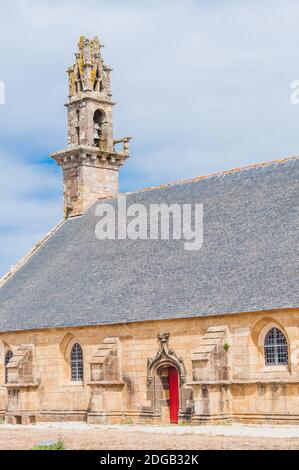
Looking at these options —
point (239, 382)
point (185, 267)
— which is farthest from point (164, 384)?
point (185, 267)

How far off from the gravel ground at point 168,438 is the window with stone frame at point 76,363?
253 inches

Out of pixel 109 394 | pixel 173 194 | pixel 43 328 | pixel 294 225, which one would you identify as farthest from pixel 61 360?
pixel 294 225

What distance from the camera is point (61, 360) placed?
130 ft

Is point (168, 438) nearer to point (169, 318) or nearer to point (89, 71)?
point (169, 318)

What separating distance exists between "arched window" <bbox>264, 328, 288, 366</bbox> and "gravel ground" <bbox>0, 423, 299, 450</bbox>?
2269 mm

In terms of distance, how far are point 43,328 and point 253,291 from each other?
10345 millimetres

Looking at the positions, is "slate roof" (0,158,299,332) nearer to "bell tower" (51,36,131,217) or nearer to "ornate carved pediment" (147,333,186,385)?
"ornate carved pediment" (147,333,186,385)

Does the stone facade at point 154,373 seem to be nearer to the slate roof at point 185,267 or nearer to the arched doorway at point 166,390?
the arched doorway at point 166,390

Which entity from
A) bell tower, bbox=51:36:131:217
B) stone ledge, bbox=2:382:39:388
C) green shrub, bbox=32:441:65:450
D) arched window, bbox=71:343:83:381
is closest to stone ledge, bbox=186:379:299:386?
arched window, bbox=71:343:83:381

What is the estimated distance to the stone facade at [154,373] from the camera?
32.2 metres

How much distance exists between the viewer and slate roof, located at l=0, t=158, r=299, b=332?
33.9m

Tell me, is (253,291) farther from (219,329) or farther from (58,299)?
(58,299)

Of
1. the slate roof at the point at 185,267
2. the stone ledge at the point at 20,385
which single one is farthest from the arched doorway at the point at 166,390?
the stone ledge at the point at 20,385

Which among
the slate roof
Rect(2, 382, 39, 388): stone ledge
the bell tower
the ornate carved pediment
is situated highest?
the bell tower
